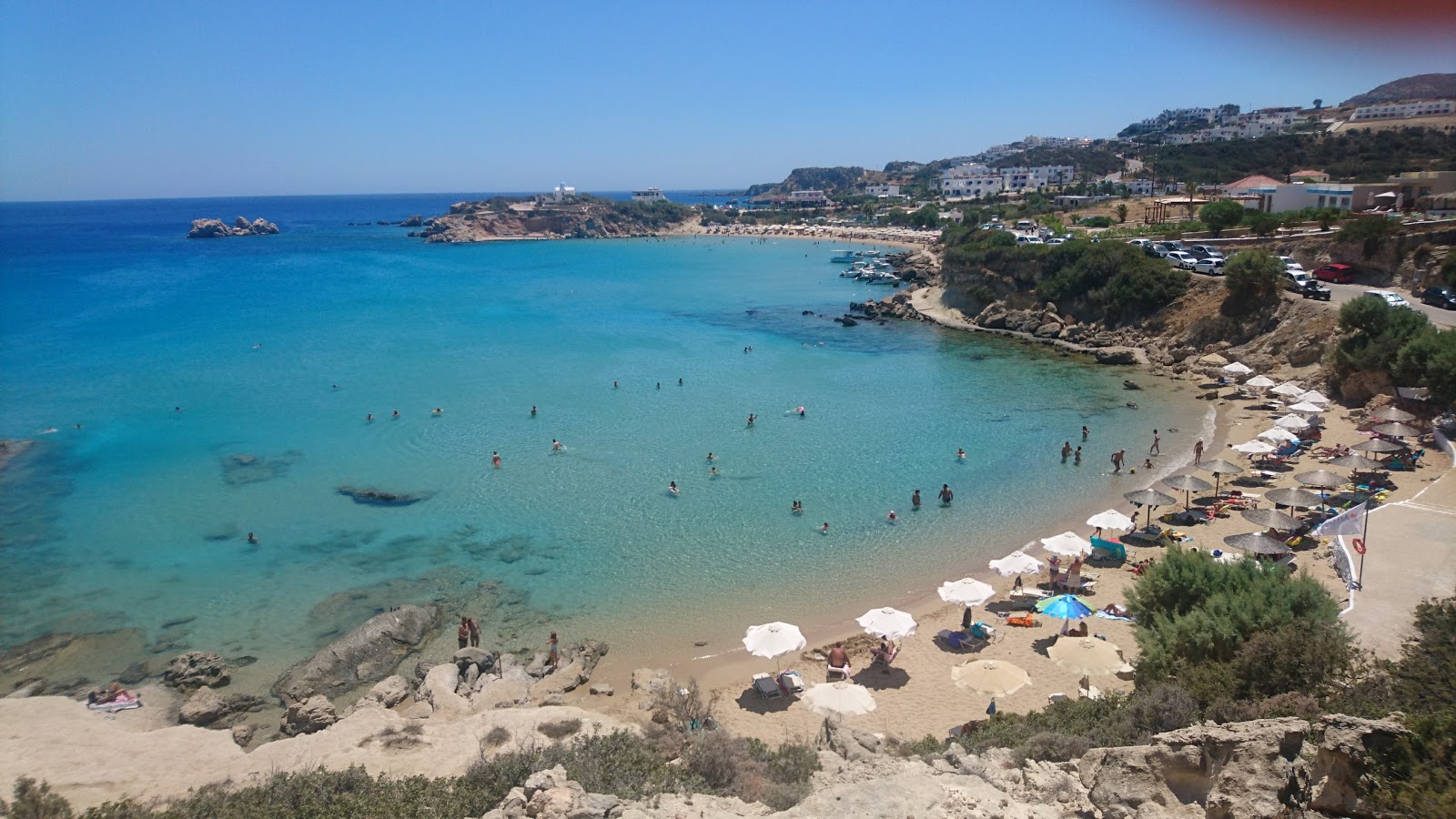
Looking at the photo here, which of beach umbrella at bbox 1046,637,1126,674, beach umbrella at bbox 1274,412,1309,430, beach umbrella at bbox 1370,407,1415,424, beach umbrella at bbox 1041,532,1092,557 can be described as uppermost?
beach umbrella at bbox 1370,407,1415,424

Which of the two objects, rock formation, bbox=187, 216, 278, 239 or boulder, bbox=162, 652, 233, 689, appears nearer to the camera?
boulder, bbox=162, 652, 233, 689

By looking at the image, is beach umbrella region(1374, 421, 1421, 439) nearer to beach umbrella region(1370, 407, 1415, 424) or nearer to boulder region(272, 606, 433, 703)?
beach umbrella region(1370, 407, 1415, 424)

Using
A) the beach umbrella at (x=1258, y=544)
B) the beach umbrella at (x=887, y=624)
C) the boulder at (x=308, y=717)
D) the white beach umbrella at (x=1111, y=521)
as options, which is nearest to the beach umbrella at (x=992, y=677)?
the beach umbrella at (x=887, y=624)

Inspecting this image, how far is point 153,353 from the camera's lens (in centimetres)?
4819

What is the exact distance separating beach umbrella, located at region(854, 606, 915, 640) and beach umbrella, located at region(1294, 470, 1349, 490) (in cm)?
1190

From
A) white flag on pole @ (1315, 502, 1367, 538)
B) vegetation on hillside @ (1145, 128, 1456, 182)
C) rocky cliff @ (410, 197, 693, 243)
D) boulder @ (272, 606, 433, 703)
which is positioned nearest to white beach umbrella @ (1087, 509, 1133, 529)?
white flag on pole @ (1315, 502, 1367, 538)

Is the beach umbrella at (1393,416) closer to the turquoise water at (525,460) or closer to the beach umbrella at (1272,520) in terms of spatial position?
the turquoise water at (525,460)

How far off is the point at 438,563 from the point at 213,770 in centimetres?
915

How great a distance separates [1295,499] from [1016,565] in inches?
306

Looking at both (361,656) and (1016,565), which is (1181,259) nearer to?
(1016,565)

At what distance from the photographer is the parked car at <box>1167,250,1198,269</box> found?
43.9 metres

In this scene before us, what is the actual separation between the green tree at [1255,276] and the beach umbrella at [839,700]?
32.8 meters

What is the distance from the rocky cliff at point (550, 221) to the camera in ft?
484

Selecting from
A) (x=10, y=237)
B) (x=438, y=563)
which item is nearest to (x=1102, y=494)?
(x=438, y=563)
